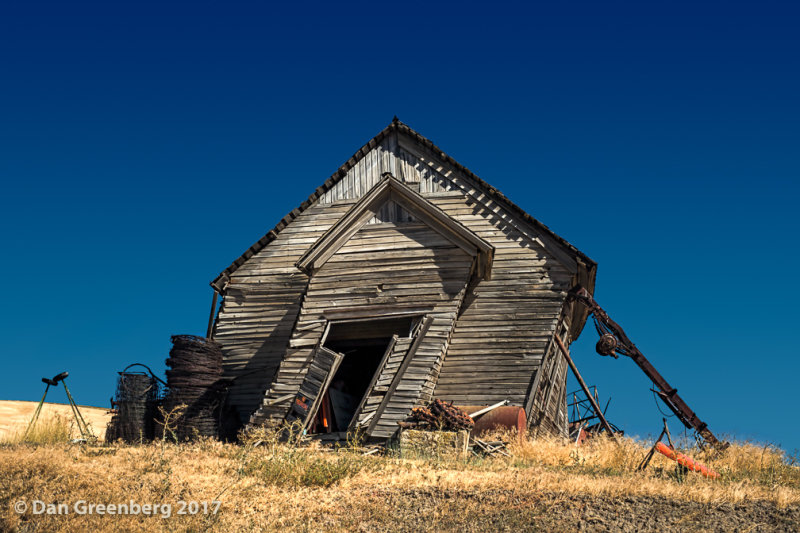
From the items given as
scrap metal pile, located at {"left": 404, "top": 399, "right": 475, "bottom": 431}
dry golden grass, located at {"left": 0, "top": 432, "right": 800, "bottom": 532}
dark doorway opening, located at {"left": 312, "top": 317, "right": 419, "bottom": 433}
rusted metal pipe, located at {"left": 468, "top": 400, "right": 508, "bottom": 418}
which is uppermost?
dark doorway opening, located at {"left": 312, "top": 317, "right": 419, "bottom": 433}

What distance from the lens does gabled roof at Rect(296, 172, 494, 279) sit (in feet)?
58.1

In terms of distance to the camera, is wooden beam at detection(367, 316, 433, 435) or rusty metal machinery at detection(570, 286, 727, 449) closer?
wooden beam at detection(367, 316, 433, 435)

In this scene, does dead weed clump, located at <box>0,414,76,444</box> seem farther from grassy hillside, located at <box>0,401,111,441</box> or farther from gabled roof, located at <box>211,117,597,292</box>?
gabled roof, located at <box>211,117,597,292</box>

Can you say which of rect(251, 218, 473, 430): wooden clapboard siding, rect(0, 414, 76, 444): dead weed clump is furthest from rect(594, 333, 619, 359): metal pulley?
rect(0, 414, 76, 444): dead weed clump

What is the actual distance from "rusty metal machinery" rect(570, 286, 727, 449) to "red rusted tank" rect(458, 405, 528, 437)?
3572 millimetres

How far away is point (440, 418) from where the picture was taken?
14.9 m

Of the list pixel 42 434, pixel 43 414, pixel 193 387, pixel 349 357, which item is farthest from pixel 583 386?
pixel 43 414

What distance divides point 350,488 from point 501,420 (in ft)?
20.2

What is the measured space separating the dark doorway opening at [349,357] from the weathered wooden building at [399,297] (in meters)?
0.05

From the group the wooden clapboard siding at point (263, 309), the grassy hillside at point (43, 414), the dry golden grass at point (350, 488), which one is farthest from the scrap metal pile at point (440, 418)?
the grassy hillside at point (43, 414)

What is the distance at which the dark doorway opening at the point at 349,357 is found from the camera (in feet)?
60.7

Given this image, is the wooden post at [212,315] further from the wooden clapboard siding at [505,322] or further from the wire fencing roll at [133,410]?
the wooden clapboard siding at [505,322]

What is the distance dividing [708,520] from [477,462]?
14.2 feet

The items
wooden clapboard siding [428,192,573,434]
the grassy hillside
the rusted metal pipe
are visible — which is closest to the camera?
the rusted metal pipe
